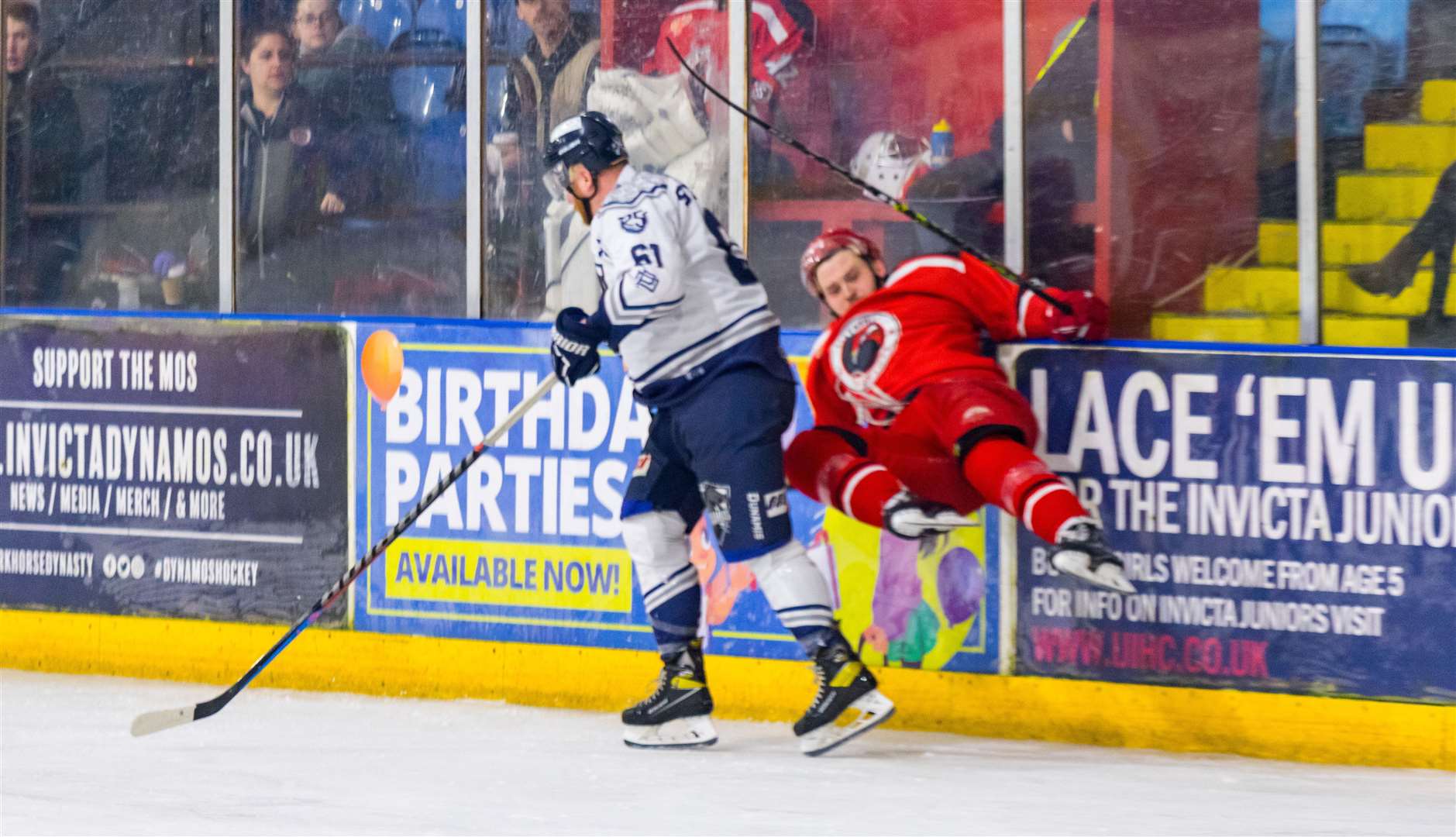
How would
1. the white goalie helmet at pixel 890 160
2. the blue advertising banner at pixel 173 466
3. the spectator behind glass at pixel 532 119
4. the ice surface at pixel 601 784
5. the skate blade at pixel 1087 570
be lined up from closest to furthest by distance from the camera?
the ice surface at pixel 601 784 → the skate blade at pixel 1087 570 → the white goalie helmet at pixel 890 160 → the spectator behind glass at pixel 532 119 → the blue advertising banner at pixel 173 466

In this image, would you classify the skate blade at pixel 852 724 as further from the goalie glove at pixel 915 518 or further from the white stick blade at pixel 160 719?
the white stick blade at pixel 160 719

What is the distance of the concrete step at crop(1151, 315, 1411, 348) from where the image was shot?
4.78 m

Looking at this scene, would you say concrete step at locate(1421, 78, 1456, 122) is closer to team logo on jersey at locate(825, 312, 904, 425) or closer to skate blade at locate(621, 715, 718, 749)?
team logo on jersey at locate(825, 312, 904, 425)

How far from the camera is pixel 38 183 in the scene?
639 cm

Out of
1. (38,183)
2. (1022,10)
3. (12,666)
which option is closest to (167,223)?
(38,183)

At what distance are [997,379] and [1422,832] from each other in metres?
1.44

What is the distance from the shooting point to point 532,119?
576cm

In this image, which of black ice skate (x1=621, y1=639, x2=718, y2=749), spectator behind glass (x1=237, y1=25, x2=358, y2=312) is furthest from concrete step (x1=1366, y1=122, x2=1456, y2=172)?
spectator behind glass (x1=237, y1=25, x2=358, y2=312)

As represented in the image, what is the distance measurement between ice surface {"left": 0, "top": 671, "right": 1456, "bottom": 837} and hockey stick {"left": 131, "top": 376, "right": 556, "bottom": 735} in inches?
3.0

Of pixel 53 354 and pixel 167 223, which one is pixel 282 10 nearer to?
pixel 167 223

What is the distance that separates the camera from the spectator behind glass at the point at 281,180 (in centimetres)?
603

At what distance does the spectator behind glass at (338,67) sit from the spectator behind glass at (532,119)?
16.6 inches

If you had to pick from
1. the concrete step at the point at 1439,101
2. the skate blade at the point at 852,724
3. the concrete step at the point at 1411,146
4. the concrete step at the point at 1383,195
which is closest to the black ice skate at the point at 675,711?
the skate blade at the point at 852,724

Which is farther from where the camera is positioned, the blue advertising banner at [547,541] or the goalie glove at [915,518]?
the blue advertising banner at [547,541]
